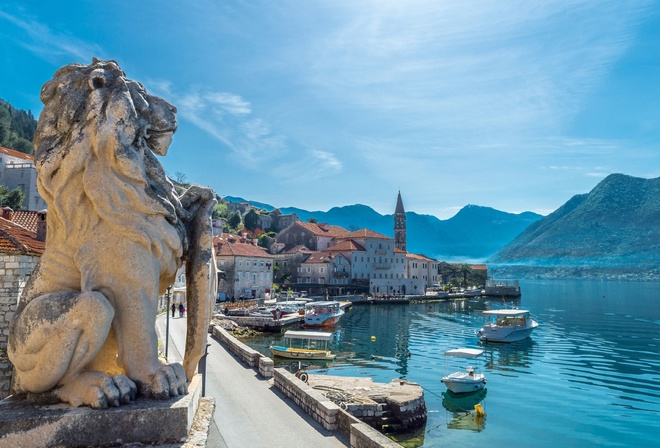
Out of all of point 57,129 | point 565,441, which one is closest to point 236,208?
point 565,441

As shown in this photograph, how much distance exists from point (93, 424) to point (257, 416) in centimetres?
936

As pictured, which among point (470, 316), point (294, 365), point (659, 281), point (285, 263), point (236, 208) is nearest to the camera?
point (294, 365)

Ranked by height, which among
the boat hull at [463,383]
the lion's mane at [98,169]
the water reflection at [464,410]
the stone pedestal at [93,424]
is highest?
the lion's mane at [98,169]

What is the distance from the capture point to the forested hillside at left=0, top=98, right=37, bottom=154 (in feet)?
241

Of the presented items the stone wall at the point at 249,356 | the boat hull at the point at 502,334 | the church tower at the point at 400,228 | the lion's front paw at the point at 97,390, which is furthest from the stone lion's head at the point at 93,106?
the church tower at the point at 400,228

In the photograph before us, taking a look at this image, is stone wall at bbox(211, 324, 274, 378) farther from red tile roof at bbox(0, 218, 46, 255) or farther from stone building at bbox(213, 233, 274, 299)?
stone building at bbox(213, 233, 274, 299)

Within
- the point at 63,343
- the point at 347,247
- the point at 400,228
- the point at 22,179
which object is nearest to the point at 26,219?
the point at 63,343

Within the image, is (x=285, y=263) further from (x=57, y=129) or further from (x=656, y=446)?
(x=57, y=129)

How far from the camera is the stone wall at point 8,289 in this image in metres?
11.1

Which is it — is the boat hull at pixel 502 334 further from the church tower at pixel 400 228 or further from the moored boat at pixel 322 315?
the church tower at pixel 400 228

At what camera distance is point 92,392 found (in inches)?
104

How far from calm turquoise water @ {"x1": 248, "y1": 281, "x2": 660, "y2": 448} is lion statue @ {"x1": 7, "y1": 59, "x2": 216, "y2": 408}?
14.5m

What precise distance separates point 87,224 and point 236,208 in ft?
368

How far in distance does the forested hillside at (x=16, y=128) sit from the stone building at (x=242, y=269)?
3292 centimetres
